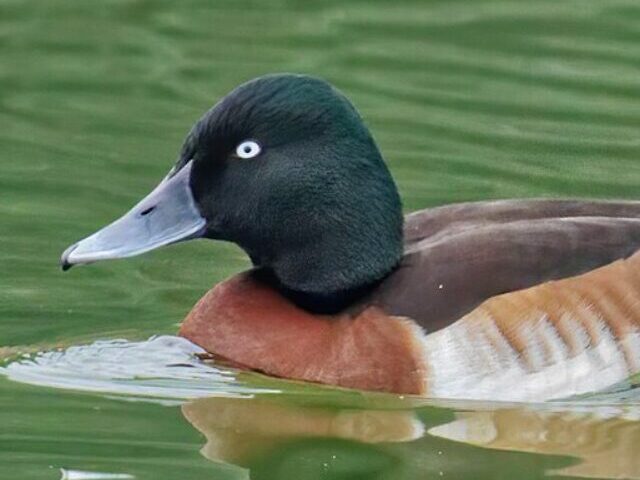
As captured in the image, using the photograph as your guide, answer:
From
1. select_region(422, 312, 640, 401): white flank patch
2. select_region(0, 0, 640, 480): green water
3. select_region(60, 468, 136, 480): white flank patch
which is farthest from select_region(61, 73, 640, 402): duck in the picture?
select_region(60, 468, 136, 480): white flank patch

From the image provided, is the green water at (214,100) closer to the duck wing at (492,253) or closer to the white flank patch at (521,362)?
the white flank patch at (521,362)

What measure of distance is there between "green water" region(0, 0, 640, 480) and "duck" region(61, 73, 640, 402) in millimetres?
155

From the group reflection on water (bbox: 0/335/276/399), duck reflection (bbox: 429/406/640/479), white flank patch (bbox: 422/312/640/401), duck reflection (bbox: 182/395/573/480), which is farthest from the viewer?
reflection on water (bbox: 0/335/276/399)

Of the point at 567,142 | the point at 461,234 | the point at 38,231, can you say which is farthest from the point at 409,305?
the point at 567,142

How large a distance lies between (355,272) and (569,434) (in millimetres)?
978

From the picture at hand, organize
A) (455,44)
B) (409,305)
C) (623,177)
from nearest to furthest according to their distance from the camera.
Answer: (409,305), (623,177), (455,44)

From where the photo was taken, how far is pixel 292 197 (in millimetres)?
7867

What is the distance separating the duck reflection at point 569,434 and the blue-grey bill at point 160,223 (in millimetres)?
1160

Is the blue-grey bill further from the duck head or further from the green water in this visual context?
the green water

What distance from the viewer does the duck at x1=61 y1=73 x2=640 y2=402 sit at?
770 cm

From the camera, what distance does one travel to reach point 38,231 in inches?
362

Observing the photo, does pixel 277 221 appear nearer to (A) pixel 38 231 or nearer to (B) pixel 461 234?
(B) pixel 461 234

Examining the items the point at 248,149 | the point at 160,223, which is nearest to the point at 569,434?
the point at 248,149

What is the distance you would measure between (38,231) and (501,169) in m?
2.19
